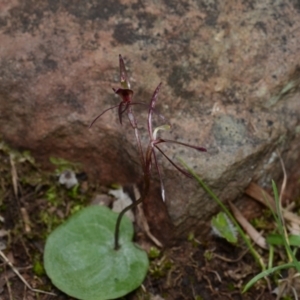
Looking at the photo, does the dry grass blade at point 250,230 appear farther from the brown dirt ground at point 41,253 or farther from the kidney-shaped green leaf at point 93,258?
the kidney-shaped green leaf at point 93,258

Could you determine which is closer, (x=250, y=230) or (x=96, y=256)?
(x=96, y=256)

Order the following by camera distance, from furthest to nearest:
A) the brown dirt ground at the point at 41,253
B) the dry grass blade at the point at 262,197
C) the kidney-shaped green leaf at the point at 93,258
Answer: the dry grass blade at the point at 262,197
the brown dirt ground at the point at 41,253
the kidney-shaped green leaf at the point at 93,258

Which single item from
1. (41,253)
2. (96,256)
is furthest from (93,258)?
(41,253)

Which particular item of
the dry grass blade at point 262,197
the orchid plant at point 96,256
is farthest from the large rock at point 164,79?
the orchid plant at point 96,256

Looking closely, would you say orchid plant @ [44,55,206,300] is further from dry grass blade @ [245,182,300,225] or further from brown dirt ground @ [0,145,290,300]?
dry grass blade @ [245,182,300,225]

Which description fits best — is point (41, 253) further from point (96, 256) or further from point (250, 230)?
point (250, 230)

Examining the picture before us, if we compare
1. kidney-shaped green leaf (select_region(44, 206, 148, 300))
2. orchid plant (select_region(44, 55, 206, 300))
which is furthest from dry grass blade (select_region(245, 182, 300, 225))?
kidney-shaped green leaf (select_region(44, 206, 148, 300))
